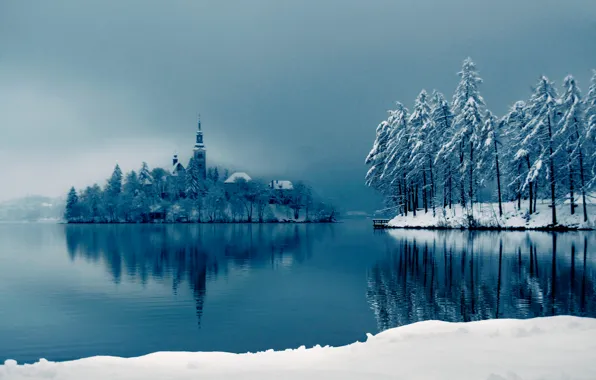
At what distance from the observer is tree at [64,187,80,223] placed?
14600 cm

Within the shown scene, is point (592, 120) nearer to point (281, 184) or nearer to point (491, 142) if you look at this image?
point (491, 142)

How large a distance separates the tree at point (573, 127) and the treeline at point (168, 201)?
10001 centimetres

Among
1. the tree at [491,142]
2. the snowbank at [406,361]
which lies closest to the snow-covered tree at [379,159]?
the tree at [491,142]

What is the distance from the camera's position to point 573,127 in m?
52.9

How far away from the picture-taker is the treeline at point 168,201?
464ft

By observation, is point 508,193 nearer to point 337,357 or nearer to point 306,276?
point 306,276

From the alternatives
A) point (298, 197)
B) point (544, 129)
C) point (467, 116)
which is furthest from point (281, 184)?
point (544, 129)

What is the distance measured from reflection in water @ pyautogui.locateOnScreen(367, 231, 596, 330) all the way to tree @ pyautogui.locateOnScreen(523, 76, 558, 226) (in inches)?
886

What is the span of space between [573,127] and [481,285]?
41826 mm

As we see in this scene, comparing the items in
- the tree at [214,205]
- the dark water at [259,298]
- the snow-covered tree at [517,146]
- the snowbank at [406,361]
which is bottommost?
the dark water at [259,298]

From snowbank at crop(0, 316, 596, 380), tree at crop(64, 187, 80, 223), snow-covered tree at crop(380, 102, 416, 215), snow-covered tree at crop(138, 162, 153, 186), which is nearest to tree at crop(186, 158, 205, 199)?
snow-covered tree at crop(138, 162, 153, 186)

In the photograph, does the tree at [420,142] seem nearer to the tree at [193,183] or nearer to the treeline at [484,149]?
the treeline at [484,149]

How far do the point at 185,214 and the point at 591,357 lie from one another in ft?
458

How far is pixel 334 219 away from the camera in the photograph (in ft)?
517
